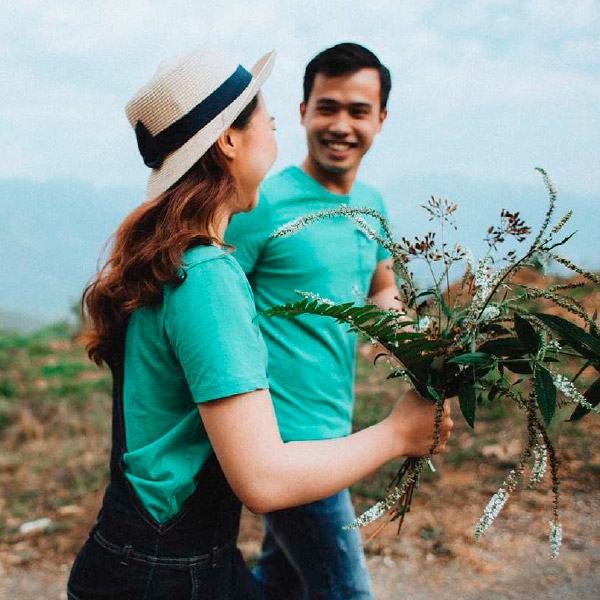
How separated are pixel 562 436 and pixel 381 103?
298 cm

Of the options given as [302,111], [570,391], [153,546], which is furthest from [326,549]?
[302,111]

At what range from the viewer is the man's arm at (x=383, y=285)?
2744 millimetres

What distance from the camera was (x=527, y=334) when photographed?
1.35 metres

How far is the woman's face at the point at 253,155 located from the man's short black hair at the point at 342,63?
1.06 meters

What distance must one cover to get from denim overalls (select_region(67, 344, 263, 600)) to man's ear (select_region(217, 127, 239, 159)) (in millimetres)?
568

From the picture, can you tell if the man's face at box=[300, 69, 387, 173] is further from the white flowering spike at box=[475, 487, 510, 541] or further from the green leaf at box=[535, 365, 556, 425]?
the white flowering spike at box=[475, 487, 510, 541]

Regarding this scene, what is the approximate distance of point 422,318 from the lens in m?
1.56

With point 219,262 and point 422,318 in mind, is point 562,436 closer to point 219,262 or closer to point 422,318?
point 422,318

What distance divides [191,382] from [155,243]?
1.08ft

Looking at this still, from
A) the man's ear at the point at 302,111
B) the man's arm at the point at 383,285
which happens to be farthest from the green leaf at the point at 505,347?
the man's ear at the point at 302,111

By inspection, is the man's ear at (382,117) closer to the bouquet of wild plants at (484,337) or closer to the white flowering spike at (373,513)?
the bouquet of wild plants at (484,337)

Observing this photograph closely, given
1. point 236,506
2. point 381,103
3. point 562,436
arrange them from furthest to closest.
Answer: point 562,436
point 381,103
point 236,506

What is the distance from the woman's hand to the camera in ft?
4.96

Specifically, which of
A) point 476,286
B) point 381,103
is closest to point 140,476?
point 476,286
